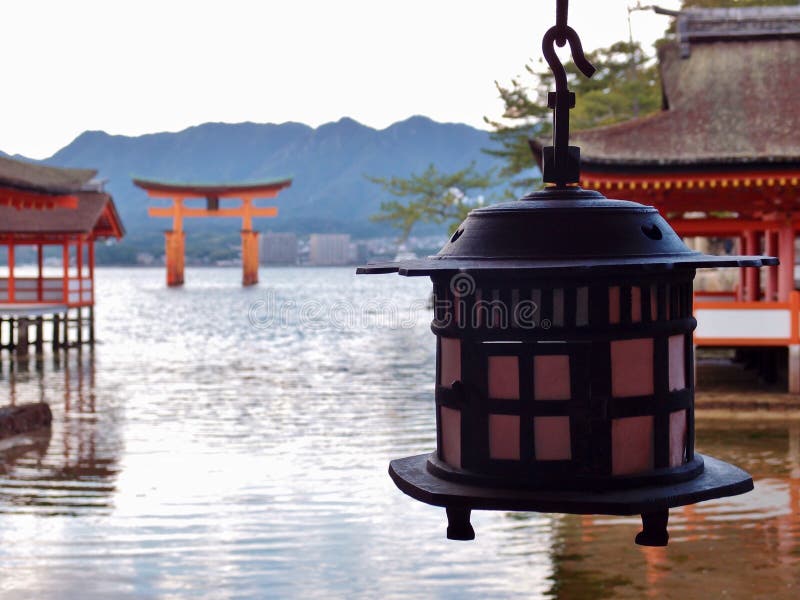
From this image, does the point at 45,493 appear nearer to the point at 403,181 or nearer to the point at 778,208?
the point at 778,208

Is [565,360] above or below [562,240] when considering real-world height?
below

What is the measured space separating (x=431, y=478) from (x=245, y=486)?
27.4 feet

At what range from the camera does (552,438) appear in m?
3.01

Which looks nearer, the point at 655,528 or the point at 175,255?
the point at 655,528

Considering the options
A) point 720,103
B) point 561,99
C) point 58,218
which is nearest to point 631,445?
point 561,99

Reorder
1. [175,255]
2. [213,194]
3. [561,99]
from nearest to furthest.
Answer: [561,99], [213,194], [175,255]

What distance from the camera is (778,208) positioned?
16609 millimetres

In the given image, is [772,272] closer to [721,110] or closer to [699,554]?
[721,110]

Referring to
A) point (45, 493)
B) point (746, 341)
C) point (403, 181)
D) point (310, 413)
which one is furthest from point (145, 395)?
point (403, 181)

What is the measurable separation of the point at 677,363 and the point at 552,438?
1.54 ft

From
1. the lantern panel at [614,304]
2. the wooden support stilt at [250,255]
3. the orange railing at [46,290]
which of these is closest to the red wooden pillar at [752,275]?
the lantern panel at [614,304]

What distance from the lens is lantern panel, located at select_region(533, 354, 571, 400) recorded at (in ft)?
9.91

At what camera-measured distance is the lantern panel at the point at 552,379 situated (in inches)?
119

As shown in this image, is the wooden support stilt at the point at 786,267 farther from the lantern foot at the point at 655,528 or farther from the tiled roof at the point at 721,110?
the lantern foot at the point at 655,528
